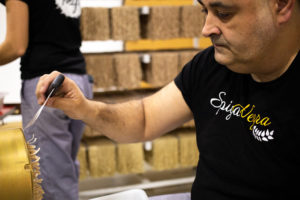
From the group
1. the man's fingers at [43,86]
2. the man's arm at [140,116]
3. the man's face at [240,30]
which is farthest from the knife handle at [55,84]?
the man's face at [240,30]

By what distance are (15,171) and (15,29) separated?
92 centimetres

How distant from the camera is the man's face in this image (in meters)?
0.75

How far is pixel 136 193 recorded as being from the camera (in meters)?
0.86

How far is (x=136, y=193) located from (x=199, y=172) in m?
0.21

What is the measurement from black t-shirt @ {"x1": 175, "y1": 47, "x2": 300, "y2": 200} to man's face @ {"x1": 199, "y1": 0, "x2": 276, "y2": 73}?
0.09m

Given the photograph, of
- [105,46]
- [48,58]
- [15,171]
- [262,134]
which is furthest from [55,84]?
[105,46]

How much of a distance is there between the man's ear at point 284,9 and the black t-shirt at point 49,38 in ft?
3.19

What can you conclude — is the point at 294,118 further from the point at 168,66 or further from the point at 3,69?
the point at 3,69

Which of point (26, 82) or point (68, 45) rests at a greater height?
point (68, 45)

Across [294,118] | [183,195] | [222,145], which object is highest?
[294,118]

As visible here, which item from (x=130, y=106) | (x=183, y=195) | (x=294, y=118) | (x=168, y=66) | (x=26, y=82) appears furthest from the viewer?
(x=168, y=66)

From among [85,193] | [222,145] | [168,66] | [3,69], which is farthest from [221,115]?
[3,69]

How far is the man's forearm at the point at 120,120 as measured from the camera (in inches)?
42.4

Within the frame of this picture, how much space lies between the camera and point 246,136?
2.85ft
